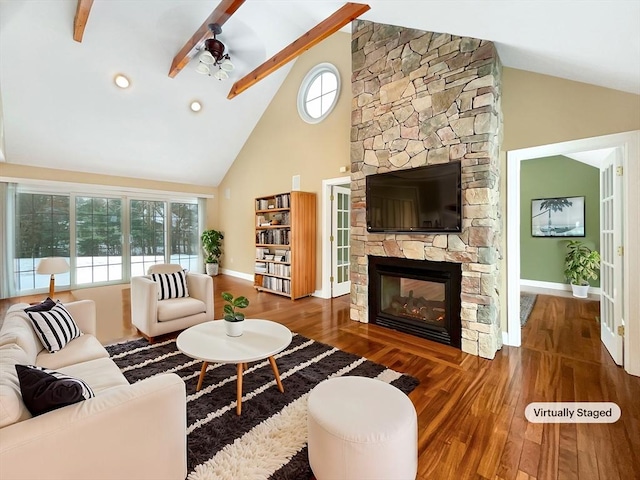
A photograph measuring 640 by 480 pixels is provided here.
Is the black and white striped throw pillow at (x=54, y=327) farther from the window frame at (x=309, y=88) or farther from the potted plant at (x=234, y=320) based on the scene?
the window frame at (x=309, y=88)

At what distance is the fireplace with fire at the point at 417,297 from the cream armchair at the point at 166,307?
2.10 metres

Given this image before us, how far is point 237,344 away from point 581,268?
5.70m

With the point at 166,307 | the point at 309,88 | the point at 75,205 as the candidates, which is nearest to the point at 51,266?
the point at 166,307

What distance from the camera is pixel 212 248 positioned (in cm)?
728

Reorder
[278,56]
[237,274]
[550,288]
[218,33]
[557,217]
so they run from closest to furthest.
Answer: [218,33], [278,56], [557,217], [550,288], [237,274]

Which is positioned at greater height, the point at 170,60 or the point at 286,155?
the point at 170,60

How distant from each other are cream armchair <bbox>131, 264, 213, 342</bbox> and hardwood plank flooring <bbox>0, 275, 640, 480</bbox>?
0.48m

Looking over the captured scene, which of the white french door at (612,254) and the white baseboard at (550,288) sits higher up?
the white french door at (612,254)

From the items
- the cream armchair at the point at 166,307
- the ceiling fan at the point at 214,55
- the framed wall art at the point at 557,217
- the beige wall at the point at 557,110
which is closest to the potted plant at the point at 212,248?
the cream armchair at the point at 166,307

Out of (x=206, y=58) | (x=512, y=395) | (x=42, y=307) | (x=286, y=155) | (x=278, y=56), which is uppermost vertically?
(x=278, y=56)

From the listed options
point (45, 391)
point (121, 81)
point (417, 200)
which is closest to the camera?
point (45, 391)

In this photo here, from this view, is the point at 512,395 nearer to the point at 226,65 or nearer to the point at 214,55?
the point at 226,65

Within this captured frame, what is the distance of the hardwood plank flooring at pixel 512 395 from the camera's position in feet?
4.91

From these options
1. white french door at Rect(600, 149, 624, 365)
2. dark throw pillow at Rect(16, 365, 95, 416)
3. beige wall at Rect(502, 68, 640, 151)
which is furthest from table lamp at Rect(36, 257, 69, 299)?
white french door at Rect(600, 149, 624, 365)
